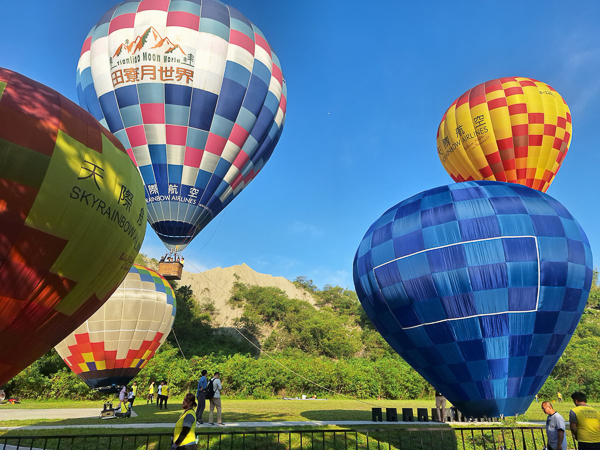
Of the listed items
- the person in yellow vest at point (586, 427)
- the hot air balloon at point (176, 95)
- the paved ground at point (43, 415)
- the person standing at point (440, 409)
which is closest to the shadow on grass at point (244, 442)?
the person standing at point (440, 409)

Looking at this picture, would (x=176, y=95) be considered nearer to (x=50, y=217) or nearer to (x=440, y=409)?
(x=50, y=217)

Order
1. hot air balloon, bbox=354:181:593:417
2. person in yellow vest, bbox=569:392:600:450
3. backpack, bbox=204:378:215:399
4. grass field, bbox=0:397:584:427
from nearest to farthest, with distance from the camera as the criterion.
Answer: person in yellow vest, bbox=569:392:600:450, backpack, bbox=204:378:215:399, hot air balloon, bbox=354:181:593:417, grass field, bbox=0:397:584:427

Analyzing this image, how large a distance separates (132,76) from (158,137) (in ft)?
9.30

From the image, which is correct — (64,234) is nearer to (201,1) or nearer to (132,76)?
(132,76)

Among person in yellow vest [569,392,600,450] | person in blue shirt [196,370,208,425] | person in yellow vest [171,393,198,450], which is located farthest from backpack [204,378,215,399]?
person in yellow vest [569,392,600,450]

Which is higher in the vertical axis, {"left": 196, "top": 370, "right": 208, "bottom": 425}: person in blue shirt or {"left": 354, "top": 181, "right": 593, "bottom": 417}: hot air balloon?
{"left": 354, "top": 181, "right": 593, "bottom": 417}: hot air balloon

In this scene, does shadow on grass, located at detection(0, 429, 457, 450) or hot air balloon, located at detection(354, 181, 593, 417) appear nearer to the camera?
shadow on grass, located at detection(0, 429, 457, 450)

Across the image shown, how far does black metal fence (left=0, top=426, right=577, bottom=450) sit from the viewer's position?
8.46 meters

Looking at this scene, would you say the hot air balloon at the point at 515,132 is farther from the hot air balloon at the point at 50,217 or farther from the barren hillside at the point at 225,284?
the barren hillside at the point at 225,284

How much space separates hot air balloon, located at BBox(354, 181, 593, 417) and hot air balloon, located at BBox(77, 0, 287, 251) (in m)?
9.50

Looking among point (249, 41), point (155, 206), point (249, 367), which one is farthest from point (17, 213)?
point (249, 367)

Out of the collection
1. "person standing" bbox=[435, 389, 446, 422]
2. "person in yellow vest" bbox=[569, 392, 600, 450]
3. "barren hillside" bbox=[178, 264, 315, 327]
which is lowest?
"person standing" bbox=[435, 389, 446, 422]

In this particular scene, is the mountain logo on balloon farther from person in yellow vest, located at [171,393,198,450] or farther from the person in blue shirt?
person in yellow vest, located at [171,393,198,450]

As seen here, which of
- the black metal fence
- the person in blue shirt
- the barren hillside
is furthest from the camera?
the barren hillside
